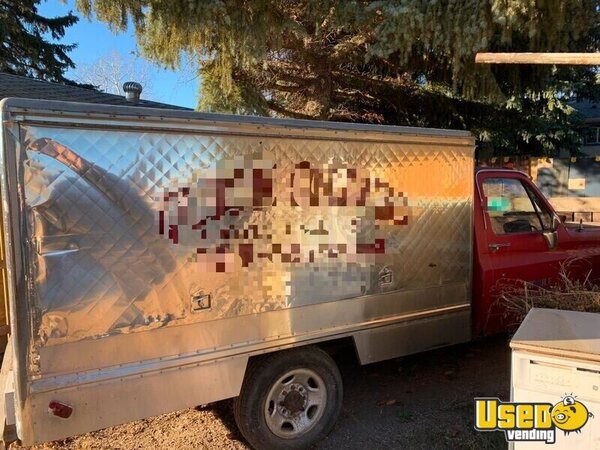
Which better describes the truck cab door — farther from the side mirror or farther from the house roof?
the house roof

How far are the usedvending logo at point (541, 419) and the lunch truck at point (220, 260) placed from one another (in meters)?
1.26

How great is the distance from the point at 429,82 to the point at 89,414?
31.1 ft

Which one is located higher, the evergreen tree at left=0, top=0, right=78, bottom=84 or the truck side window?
the evergreen tree at left=0, top=0, right=78, bottom=84

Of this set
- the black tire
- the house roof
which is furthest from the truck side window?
the house roof

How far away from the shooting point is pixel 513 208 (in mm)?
5027

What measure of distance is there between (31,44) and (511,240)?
16.1 metres

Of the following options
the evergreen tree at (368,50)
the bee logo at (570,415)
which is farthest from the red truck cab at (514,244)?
the evergreen tree at (368,50)

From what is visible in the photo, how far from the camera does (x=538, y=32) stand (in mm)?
6824

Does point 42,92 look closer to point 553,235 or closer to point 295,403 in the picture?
point 295,403

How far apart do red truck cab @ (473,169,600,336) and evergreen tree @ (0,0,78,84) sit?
15130 mm

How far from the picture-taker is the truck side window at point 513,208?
489cm

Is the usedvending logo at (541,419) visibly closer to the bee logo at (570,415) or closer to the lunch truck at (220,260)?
the bee logo at (570,415)

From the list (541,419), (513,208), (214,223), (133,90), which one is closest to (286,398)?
(214,223)

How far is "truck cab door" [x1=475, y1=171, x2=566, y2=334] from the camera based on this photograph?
15.5 feet
